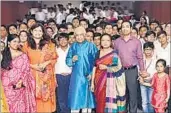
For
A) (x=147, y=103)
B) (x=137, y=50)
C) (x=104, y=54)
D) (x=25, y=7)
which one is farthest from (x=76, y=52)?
(x=25, y=7)

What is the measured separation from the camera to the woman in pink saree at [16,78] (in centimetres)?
541

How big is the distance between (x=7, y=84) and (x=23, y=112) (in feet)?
1.33

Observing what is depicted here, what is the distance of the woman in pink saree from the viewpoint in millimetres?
5410

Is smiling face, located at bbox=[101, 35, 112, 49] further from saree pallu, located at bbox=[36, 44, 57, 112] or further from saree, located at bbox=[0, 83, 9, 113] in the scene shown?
saree, located at bbox=[0, 83, 9, 113]

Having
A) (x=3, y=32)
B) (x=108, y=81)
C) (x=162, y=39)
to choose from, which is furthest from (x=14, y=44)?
(x=162, y=39)

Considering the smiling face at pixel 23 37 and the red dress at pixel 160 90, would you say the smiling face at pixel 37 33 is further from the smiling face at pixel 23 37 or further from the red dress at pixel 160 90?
the red dress at pixel 160 90

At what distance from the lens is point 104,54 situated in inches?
231

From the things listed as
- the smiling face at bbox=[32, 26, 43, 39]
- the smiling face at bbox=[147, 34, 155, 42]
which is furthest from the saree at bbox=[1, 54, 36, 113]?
the smiling face at bbox=[147, 34, 155, 42]

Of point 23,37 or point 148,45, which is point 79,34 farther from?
point 148,45

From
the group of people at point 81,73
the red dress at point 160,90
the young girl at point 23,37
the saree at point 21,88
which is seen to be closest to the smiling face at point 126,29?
the group of people at point 81,73

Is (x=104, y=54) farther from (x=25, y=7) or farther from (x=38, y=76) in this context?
(x=25, y=7)

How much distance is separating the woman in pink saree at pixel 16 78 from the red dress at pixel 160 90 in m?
1.62

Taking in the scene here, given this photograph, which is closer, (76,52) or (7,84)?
(7,84)

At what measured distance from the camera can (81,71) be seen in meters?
Answer: 5.92
